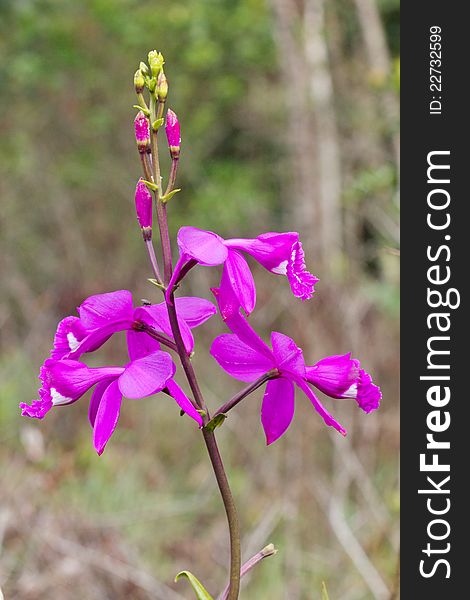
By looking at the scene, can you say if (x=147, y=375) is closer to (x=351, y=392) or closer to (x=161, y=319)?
(x=161, y=319)

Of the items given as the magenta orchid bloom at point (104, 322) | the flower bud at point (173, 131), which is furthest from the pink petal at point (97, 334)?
the flower bud at point (173, 131)

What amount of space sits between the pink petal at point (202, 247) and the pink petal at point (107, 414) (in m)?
0.18

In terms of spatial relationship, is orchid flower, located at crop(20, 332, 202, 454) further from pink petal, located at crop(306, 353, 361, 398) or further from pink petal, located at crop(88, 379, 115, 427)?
pink petal, located at crop(306, 353, 361, 398)

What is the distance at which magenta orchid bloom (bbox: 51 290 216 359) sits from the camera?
98 cm

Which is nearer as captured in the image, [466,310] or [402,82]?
[466,310]

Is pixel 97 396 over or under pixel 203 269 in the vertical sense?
under

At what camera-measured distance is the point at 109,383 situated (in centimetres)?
98

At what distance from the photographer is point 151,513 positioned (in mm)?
3744

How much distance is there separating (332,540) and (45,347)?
3.04 meters

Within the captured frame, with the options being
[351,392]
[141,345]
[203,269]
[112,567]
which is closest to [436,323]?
[351,392]

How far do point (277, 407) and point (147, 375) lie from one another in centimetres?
20

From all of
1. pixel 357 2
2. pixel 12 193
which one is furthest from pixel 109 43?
pixel 357 2

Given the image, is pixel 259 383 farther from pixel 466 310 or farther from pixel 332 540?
pixel 332 540

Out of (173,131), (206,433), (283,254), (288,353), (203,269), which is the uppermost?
(203,269)
